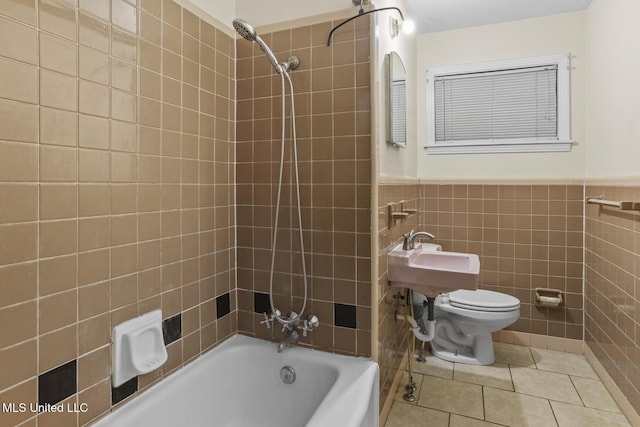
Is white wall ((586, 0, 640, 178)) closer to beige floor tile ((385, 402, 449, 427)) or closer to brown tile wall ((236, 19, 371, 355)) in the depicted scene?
brown tile wall ((236, 19, 371, 355))

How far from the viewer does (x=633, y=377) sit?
72.5 inches

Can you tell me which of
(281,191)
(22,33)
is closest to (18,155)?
(22,33)

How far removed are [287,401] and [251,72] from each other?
64.2 inches

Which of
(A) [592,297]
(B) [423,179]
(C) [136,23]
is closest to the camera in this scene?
(C) [136,23]

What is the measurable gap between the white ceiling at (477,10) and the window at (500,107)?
12.7 inches

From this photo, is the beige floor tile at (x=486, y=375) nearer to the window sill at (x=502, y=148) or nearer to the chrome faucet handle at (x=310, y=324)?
the chrome faucet handle at (x=310, y=324)

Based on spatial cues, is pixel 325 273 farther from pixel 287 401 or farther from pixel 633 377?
pixel 633 377

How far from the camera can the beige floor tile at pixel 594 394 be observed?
2025mm

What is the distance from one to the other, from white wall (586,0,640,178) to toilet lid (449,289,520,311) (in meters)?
1.02

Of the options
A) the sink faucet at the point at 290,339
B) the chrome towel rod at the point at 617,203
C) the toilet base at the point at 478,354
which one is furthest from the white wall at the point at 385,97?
the toilet base at the point at 478,354

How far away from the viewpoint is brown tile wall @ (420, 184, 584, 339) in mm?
2686

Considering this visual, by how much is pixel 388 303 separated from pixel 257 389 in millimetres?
791

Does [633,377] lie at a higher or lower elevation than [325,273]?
lower

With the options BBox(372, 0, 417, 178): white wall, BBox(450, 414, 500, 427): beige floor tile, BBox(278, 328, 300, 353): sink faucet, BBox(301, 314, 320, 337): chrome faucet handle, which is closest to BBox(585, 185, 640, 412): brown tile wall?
BBox(450, 414, 500, 427): beige floor tile
